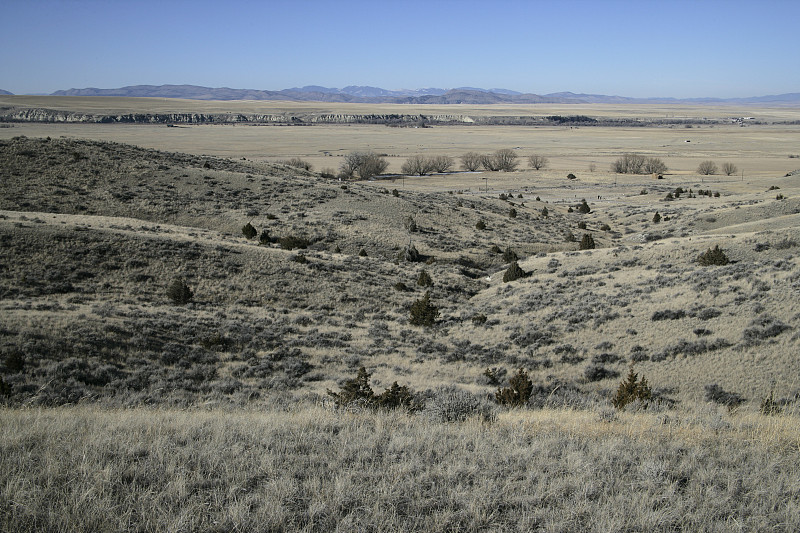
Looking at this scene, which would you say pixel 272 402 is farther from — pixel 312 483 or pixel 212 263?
pixel 212 263

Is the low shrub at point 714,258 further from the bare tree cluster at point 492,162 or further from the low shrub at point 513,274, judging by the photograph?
the bare tree cluster at point 492,162

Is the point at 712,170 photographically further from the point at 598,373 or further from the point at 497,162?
the point at 598,373

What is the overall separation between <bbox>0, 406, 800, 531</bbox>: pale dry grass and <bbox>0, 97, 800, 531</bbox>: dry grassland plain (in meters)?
0.03

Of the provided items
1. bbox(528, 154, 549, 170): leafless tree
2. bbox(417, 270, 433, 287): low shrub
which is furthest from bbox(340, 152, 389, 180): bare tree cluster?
bbox(417, 270, 433, 287): low shrub

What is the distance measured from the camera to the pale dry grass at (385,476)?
4.43 metres

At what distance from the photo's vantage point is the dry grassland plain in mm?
4789

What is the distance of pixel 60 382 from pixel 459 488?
1170 centimetres

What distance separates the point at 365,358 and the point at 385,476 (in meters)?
12.1

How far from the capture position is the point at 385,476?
5266 millimetres

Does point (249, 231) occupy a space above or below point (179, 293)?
above

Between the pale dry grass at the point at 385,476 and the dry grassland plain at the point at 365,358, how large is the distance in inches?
1.3

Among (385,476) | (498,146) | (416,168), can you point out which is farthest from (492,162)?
(385,476)

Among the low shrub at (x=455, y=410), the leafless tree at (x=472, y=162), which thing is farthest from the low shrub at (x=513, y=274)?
the leafless tree at (x=472, y=162)

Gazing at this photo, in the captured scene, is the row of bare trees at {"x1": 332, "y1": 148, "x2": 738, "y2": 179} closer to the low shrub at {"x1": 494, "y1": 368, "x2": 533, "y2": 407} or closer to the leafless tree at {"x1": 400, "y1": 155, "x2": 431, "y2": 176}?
the leafless tree at {"x1": 400, "y1": 155, "x2": 431, "y2": 176}
